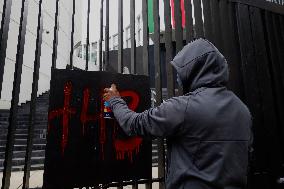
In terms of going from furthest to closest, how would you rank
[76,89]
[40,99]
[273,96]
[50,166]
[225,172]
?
1. [40,99]
2. [273,96]
3. [76,89]
4. [50,166]
5. [225,172]

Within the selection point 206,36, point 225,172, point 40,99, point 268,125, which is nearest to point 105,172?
point 225,172

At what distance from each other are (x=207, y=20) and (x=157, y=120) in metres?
1.79

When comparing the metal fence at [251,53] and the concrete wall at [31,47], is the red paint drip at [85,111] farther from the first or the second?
the concrete wall at [31,47]

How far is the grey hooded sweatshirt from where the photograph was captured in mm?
1687

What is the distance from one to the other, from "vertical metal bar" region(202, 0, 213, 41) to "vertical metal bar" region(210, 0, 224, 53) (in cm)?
6

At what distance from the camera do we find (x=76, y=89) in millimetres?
1969

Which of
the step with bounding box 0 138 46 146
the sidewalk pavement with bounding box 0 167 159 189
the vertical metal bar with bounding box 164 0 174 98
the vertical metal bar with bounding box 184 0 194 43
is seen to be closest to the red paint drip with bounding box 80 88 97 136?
the vertical metal bar with bounding box 164 0 174 98

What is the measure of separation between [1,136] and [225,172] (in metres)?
9.02

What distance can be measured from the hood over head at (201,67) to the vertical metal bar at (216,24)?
1.19 meters

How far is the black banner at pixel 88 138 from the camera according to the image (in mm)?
1857

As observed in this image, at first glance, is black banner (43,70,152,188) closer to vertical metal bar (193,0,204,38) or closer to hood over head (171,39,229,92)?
hood over head (171,39,229,92)

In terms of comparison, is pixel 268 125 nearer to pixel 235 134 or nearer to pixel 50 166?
pixel 235 134

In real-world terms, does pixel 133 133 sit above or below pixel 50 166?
above

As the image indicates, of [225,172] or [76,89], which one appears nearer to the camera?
[225,172]
